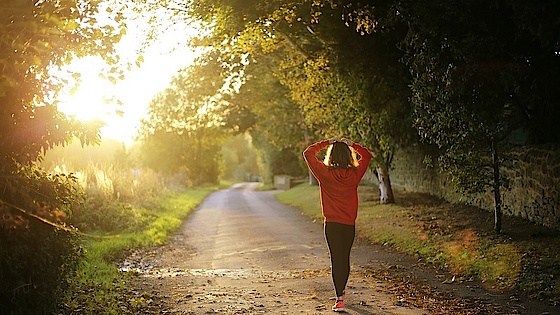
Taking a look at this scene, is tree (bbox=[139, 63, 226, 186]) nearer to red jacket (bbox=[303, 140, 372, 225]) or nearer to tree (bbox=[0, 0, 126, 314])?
red jacket (bbox=[303, 140, 372, 225])

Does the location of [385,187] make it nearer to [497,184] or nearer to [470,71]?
[497,184]

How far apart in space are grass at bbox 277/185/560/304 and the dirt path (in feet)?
1.54

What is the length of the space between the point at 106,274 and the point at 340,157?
514 cm

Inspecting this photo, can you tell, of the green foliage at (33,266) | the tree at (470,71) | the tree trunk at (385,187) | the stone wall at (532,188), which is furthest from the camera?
the tree trunk at (385,187)

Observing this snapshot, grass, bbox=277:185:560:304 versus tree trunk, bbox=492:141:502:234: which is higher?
tree trunk, bbox=492:141:502:234

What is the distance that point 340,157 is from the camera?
824 centimetres

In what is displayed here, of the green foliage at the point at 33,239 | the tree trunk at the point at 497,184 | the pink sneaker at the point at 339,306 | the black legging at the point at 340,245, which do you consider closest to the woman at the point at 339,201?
the black legging at the point at 340,245

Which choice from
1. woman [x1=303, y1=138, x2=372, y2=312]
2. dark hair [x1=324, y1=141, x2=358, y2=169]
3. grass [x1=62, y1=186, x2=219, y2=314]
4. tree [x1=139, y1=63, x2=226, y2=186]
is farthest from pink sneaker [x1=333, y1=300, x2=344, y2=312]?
tree [x1=139, y1=63, x2=226, y2=186]

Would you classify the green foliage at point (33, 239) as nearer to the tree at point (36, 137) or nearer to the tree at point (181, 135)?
the tree at point (36, 137)

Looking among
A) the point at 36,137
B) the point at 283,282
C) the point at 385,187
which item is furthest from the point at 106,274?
the point at 385,187

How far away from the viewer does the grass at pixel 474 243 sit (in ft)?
31.7

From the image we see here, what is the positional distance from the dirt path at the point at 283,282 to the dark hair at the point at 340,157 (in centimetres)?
182

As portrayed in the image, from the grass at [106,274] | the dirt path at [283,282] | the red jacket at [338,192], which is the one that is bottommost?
the dirt path at [283,282]

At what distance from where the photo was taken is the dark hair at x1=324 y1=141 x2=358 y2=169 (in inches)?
325
